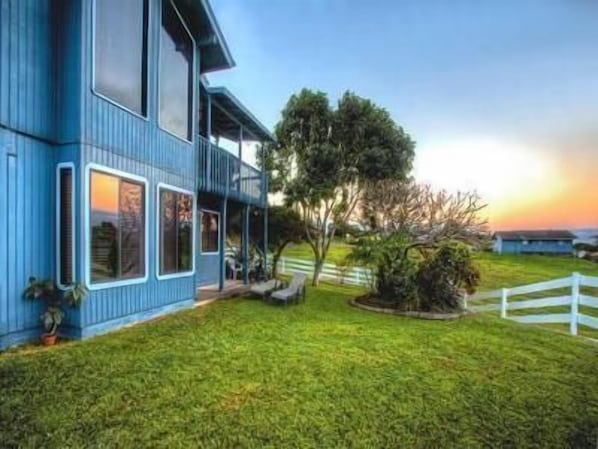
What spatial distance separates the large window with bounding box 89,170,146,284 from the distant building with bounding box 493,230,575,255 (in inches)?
2212

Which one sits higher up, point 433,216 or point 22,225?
point 433,216

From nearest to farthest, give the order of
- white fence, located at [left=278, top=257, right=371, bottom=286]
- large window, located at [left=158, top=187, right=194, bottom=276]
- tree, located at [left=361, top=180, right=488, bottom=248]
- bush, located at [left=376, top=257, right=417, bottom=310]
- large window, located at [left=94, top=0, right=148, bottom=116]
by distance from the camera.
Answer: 1. large window, located at [left=94, top=0, right=148, bottom=116]
2. large window, located at [left=158, top=187, right=194, bottom=276]
3. bush, located at [left=376, top=257, right=417, bottom=310]
4. tree, located at [left=361, top=180, right=488, bottom=248]
5. white fence, located at [left=278, top=257, right=371, bottom=286]

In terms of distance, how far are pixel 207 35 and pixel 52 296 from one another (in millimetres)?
7018

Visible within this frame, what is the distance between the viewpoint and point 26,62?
507 centimetres

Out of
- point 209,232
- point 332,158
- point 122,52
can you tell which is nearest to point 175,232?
point 122,52

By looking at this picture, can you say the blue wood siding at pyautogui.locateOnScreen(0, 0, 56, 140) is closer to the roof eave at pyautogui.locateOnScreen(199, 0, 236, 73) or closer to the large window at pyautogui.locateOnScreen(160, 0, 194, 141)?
the large window at pyautogui.locateOnScreen(160, 0, 194, 141)

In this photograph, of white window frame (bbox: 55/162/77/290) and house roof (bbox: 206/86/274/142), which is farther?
house roof (bbox: 206/86/274/142)

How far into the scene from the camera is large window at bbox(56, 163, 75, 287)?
214 inches

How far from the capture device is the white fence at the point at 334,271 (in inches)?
682

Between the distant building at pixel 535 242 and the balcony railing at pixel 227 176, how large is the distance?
5042 centimetres

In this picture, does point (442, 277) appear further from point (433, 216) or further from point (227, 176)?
point (227, 176)

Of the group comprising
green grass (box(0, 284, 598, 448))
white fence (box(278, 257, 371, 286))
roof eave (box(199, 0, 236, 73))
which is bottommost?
white fence (box(278, 257, 371, 286))

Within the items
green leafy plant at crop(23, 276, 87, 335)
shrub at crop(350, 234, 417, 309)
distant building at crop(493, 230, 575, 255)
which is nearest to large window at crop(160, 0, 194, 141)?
green leafy plant at crop(23, 276, 87, 335)

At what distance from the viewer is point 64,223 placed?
5480mm
